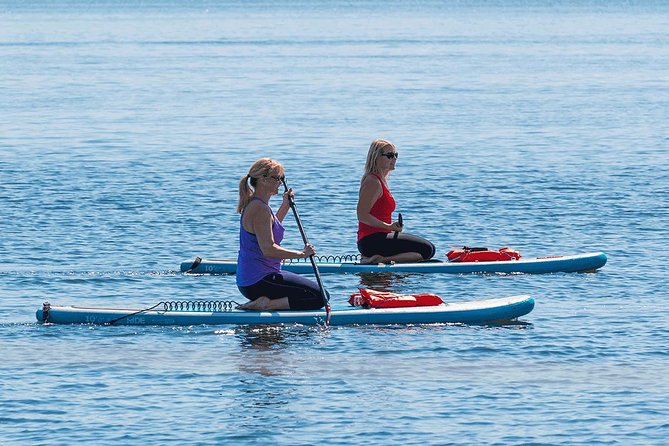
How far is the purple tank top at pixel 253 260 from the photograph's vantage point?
18.7 m

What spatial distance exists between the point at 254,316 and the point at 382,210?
4443 mm

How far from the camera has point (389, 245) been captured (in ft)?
76.4

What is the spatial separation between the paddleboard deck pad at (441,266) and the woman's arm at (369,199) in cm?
76

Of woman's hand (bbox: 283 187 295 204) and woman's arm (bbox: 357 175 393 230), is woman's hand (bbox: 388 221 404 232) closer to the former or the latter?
woman's arm (bbox: 357 175 393 230)

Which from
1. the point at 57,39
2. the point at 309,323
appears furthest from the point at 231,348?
the point at 57,39

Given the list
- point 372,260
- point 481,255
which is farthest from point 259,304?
point 481,255

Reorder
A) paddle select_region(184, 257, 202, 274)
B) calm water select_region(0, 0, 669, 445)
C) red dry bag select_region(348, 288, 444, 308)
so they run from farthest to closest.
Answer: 1. paddle select_region(184, 257, 202, 274)
2. red dry bag select_region(348, 288, 444, 308)
3. calm water select_region(0, 0, 669, 445)

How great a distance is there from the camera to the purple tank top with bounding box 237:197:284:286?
18688 mm

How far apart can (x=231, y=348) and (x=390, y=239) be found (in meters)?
5.67

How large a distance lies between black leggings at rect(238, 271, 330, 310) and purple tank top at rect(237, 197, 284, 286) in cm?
8

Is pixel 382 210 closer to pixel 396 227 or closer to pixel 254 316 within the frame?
pixel 396 227

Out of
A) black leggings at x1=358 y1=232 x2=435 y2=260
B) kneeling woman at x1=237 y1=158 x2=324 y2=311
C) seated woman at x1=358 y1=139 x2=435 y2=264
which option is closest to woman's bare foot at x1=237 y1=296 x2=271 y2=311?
kneeling woman at x1=237 y1=158 x2=324 y2=311

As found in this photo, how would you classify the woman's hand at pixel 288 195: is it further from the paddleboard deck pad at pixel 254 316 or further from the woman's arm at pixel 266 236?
the paddleboard deck pad at pixel 254 316

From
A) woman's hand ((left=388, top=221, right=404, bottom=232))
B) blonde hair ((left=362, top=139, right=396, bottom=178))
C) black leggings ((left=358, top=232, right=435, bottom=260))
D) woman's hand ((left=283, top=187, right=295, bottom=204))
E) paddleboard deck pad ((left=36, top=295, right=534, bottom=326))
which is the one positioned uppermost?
blonde hair ((left=362, top=139, right=396, bottom=178))
